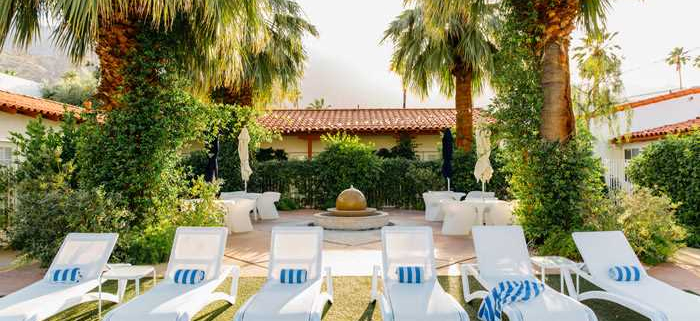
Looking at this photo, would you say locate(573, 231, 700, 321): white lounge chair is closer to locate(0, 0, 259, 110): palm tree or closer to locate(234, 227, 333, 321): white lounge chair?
locate(234, 227, 333, 321): white lounge chair

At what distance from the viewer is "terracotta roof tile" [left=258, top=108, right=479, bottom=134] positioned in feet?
63.7

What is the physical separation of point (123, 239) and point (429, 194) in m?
8.24

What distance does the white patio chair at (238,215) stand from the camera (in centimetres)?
1016

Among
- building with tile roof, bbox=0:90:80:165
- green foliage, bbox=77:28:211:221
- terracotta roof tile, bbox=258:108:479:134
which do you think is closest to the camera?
green foliage, bbox=77:28:211:221

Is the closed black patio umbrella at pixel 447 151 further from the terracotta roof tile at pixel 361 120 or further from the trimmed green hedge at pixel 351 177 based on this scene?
the terracotta roof tile at pixel 361 120

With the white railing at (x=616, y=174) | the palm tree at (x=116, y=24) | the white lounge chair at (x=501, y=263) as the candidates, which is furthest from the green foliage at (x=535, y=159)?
the white railing at (x=616, y=174)

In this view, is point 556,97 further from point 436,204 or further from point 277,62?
point 277,62

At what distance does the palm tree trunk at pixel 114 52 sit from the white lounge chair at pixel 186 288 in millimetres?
3539

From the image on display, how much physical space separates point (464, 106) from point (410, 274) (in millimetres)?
10862

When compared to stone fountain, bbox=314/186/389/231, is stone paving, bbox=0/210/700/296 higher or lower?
lower

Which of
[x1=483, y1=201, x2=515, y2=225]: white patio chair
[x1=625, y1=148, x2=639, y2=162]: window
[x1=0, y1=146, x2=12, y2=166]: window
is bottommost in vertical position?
[x1=483, y1=201, x2=515, y2=225]: white patio chair

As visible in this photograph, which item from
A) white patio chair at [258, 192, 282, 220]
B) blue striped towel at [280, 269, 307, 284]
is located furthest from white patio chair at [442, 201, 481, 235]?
white patio chair at [258, 192, 282, 220]

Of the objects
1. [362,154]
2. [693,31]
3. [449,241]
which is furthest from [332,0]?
[693,31]

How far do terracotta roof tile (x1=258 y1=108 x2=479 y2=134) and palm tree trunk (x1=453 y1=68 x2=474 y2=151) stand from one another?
12.2 feet
